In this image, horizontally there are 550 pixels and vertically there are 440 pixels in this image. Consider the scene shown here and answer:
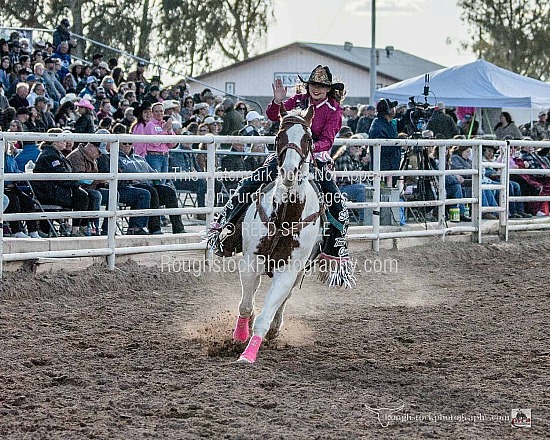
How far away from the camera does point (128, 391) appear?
6.12m

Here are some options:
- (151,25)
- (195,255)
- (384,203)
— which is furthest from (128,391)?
(151,25)

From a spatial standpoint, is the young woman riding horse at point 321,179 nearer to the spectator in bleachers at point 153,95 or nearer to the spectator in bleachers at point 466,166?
the spectator in bleachers at point 466,166

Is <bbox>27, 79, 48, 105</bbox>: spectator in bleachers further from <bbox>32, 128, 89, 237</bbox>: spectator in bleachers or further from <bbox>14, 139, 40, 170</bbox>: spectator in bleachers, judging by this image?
<bbox>32, 128, 89, 237</bbox>: spectator in bleachers

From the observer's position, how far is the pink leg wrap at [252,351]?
6980mm

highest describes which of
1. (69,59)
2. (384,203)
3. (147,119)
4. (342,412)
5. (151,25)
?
(151,25)

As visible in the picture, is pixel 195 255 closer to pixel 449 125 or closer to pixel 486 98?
pixel 449 125

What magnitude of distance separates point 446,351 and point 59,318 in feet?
11.0

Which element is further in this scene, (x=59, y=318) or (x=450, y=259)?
(x=450, y=259)

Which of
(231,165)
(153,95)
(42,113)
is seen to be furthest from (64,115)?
(153,95)

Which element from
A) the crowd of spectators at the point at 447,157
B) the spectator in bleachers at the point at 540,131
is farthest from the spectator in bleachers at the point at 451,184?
the spectator in bleachers at the point at 540,131

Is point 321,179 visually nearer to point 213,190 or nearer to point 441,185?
point 213,190

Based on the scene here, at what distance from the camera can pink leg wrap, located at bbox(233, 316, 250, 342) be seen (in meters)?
7.70

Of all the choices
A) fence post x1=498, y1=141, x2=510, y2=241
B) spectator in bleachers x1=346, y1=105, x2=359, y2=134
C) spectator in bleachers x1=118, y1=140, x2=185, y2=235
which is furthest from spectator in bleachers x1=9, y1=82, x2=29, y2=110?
fence post x1=498, y1=141, x2=510, y2=241

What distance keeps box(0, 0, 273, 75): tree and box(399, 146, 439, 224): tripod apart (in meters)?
21.9
